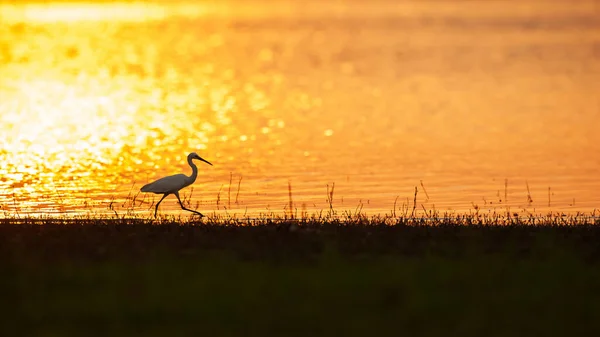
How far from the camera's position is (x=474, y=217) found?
64.2 ft

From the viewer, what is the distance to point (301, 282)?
12.8 meters

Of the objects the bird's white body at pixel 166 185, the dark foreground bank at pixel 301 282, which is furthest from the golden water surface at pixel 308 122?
the dark foreground bank at pixel 301 282

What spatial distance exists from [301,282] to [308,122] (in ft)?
79.0

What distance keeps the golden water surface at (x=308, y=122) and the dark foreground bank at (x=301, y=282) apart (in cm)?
530

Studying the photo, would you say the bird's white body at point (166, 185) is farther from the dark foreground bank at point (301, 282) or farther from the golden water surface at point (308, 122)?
the dark foreground bank at point (301, 282)

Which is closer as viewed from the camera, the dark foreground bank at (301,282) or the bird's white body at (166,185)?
the dark foreground bank at (301,282)

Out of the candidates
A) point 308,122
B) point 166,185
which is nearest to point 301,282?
point 166,185

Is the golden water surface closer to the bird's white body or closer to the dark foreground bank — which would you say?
the bird's white body

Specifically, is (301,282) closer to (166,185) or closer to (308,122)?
(166,185)

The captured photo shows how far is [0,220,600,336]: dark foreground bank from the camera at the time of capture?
11469 mm

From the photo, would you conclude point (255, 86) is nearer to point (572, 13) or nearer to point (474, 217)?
point (474, 217)

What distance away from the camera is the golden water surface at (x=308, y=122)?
23.6m

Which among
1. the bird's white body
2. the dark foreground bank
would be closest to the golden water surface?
the bird's white body

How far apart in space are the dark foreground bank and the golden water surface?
5.30 metres
